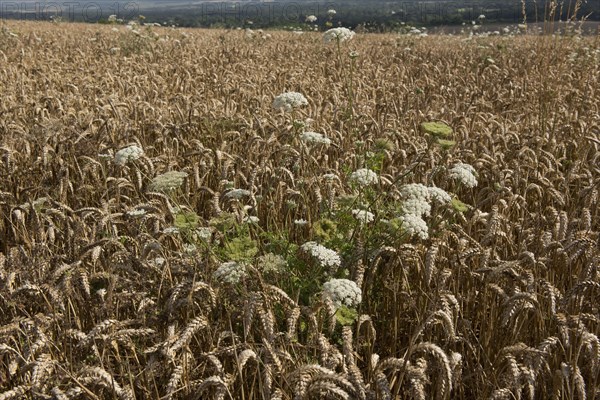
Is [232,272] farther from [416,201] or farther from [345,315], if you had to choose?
[416,201]

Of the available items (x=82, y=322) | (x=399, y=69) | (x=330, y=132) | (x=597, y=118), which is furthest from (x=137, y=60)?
(x=82, y=322)

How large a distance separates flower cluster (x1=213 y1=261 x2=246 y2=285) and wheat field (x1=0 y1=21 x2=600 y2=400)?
13 mm

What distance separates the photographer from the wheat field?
7.00 feet

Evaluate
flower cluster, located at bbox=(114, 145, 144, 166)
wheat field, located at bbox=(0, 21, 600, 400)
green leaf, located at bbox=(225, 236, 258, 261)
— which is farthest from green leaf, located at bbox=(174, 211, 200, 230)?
flower cluster, located at bbox=(114, 145, 144, 166)

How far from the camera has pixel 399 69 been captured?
9945 millimetres

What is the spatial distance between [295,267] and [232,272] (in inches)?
24.8

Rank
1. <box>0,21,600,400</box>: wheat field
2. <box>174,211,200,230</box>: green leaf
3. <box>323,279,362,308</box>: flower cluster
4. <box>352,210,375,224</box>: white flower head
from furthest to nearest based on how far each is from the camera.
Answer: <box>352,210,375,224</box>: white flower head < <box>174,211,200,230</box>: green leaf < <box>323,279,362,308</box>: flower cluster < <box>0,21,600,400</box>: wheat field

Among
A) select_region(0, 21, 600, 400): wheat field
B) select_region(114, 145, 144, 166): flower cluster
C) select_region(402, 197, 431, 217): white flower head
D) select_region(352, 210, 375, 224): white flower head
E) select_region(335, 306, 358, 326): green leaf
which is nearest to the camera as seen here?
select_region(0, 21, 600, 400): wheat field

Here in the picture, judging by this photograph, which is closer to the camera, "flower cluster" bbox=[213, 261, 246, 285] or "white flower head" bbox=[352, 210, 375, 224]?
"flower cluster" bbox=[213, 261, 246, 285]

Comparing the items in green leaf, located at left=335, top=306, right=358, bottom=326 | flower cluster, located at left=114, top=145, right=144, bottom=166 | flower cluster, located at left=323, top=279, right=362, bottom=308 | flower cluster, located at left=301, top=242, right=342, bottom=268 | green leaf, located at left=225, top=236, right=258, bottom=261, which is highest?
flower cluster, located at left=114, top=145, right=144, bottom=166

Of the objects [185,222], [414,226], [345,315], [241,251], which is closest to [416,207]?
[414,226]

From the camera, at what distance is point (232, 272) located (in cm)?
232

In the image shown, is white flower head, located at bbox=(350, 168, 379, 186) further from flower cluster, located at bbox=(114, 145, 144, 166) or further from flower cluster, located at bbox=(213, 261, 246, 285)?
flower cluster, located at bbox=(114, 145, 144, 166)

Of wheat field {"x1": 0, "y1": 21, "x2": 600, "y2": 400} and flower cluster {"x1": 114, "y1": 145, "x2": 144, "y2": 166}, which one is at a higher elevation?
flower cluster {"x1": 114, "y1": 145, "x2": 144, "y2": 166}
